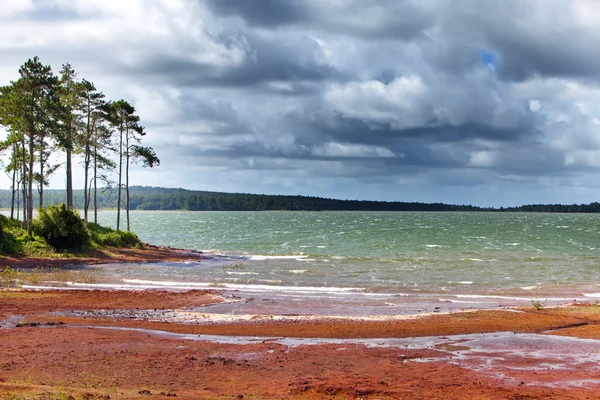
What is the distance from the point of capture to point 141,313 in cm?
2216

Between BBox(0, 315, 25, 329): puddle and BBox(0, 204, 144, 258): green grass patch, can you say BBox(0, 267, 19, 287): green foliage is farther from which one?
BBox(0, 315, 25, 329): puddle

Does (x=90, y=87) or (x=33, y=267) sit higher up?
(x=90, y=87)

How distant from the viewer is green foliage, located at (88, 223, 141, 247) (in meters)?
52.8

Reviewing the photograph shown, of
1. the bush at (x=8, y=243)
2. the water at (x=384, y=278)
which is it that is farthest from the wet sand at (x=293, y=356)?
the bush at (x=8, y=243)

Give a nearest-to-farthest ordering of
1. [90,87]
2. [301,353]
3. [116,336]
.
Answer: [301,353], [116,336], [90,87]

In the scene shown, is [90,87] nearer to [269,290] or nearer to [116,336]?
[269,290]

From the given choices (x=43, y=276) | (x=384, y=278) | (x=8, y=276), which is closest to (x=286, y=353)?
(x=8, y=276)

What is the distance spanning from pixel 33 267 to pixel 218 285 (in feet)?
44.8

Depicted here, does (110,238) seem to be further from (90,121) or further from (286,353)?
(286,353)

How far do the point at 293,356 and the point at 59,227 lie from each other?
37748 millimetres

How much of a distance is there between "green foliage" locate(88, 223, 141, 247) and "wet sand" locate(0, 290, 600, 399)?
1216 inches

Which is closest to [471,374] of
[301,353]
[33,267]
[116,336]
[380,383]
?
[380,383]

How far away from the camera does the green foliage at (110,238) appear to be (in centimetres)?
5280

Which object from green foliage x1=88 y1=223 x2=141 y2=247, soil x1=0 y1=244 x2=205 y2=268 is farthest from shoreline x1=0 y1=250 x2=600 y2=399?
green foliage x1=88 y1=223 x2=141 y2=247
